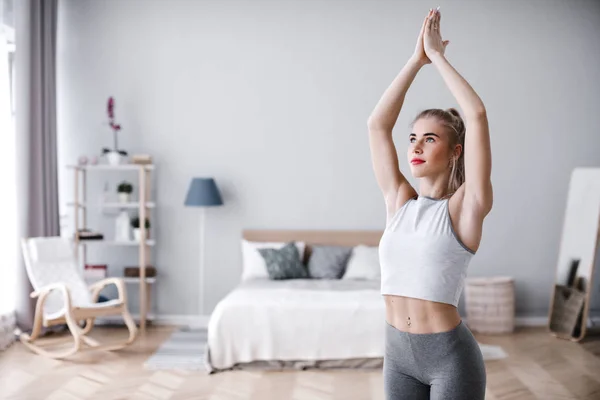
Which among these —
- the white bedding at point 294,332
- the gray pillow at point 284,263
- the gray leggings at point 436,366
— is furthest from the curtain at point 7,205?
the gray leggings at point 436,366

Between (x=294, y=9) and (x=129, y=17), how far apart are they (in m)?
1.54

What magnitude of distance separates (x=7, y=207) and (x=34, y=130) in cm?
68

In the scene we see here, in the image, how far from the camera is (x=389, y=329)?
1.60 meters

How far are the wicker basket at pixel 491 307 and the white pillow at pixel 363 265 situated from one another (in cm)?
93

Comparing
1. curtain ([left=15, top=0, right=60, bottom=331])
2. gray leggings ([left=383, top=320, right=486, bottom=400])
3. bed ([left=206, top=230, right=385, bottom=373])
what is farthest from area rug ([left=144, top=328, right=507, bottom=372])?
gray leggings ([left=383, top=320, right=486, bottom=400])

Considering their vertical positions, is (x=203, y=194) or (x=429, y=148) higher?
(x=429, y=148)

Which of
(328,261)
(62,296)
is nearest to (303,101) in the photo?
(328,261)

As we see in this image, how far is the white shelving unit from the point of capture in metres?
5.79

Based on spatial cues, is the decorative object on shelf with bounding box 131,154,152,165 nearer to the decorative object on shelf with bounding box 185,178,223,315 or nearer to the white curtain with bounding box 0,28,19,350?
the decorative object on shelf with bounding box 185,178,223,315

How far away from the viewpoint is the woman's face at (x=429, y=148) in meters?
1.58

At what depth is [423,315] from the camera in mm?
1521

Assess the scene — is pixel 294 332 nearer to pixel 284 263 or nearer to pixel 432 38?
pixel 284 263

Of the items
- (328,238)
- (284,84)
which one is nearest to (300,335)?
(328,238)

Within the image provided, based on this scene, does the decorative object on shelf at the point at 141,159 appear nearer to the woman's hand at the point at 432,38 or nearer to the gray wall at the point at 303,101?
the gray wall at the point at 303,101
